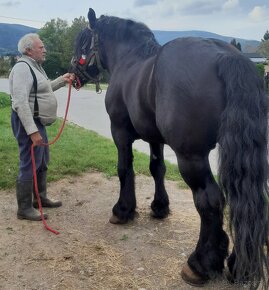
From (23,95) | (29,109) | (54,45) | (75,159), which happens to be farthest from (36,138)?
(54,45)

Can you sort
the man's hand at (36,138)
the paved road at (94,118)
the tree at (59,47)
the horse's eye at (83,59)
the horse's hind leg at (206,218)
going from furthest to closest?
the tree at (59,47) → the paved road at (94,118) → the horse's eye at (83,59) → the man's hand at (36,138) → the horse's hind leg at (206,218)

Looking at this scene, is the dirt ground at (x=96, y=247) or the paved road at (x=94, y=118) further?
the paved road at (x=94, y=118)

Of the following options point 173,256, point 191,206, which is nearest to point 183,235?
point 173,256

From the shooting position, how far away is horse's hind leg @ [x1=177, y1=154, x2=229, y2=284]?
2898 mm

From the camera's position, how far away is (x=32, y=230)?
13.9 ft

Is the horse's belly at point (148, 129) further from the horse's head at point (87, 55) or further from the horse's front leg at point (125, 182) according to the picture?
the horse's head at point (87, 55)

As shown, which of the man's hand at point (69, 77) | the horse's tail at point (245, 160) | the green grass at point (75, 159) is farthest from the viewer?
the green grass at point (75, 159)

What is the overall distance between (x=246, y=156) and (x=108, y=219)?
2307mm

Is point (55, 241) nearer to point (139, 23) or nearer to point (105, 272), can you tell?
point (105, 272)

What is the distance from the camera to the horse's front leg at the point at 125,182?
4156 mm

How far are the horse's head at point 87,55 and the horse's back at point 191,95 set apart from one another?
1.70m

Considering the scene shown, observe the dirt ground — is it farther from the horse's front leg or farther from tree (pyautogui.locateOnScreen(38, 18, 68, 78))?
tree (pyautogui.locateOnScreen(38, 18, 68, 78))

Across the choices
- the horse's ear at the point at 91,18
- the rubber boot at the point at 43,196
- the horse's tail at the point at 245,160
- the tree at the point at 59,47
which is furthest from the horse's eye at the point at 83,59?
the tree at the point at 59,47

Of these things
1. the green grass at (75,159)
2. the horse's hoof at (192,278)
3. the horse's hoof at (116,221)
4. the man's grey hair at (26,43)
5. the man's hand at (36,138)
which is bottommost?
the green grass at (75,159)
